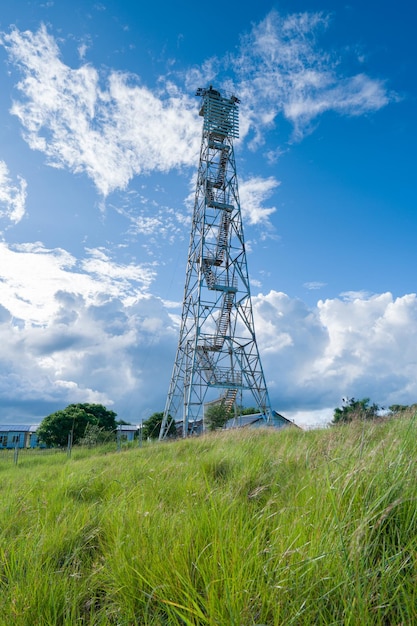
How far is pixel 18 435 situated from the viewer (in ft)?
260

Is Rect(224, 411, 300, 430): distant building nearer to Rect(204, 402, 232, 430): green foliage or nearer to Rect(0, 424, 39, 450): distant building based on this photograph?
Rect(204, 402, 232, 430): green foliage

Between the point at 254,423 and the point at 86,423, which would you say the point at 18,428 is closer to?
the point at 86,423

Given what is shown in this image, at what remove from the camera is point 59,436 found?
46.1 m

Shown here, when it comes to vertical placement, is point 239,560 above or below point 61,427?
below

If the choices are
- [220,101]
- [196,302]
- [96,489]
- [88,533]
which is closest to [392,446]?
[88,533]

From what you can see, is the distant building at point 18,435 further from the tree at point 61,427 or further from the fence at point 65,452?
the fence at point 65,452

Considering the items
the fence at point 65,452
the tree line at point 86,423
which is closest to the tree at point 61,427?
the tree line at point 86,423

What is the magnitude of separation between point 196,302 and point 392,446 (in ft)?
84.9

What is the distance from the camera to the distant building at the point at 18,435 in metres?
77.6

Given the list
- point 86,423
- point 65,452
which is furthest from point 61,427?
point 65,452

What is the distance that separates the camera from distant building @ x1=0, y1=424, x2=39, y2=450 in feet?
254

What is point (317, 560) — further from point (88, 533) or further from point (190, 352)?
point (190, 352)

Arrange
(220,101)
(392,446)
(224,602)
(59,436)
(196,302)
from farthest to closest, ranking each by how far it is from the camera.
Answer: (59,436)
(220,101)
(196,302)
(392,446)
(224,602)

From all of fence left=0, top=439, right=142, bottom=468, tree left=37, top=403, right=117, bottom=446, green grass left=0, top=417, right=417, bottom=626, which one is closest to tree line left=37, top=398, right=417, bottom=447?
tree left=37, top=403, right=117, bottom=446
